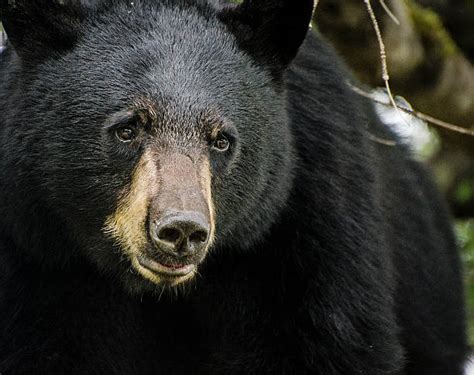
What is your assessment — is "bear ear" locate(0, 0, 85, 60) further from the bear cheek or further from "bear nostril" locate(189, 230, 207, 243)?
"bear nostril" locate(189, 230, 207, 243)

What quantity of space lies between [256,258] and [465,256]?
3373 mm

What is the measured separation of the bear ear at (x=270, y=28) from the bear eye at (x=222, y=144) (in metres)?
0.59

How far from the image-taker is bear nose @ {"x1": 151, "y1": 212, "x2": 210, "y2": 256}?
5633mm

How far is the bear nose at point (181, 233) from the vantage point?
563 centimetres

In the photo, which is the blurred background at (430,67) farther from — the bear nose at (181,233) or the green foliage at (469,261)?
the bear nose at (181,233)

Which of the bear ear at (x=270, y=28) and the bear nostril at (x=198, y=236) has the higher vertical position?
the bear ear at (x=270, y=28)

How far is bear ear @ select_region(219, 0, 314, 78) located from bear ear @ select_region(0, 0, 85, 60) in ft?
2.74

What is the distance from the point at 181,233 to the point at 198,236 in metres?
0.10

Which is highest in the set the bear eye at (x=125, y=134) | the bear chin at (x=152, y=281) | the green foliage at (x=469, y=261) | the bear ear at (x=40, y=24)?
the bear ear at (x=40, y=24)

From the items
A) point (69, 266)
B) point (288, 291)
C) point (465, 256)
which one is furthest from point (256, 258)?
point (465, 256)

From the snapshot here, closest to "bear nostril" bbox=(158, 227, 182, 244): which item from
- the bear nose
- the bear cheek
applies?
the bear nose

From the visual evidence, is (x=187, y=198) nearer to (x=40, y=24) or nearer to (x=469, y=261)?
(x=40, y=24)

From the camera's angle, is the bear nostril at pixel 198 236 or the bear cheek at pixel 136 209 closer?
the bear nostril at pixel 198 236

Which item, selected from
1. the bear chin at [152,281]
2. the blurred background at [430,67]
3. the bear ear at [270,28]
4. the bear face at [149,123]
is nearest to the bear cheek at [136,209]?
the bear face at [149,123]
